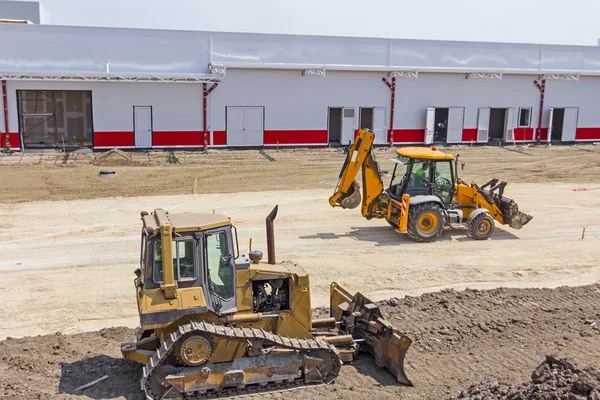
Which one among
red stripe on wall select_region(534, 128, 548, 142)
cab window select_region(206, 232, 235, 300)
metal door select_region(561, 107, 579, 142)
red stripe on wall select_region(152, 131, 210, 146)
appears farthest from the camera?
metal door select_region(561, 107, 579, 142)

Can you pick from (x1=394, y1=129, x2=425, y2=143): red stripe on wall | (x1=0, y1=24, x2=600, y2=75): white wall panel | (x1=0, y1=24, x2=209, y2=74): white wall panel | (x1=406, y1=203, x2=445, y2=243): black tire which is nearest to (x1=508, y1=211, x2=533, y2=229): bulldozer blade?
(x1=406, y1=203, x2=445, y2=243): black tire

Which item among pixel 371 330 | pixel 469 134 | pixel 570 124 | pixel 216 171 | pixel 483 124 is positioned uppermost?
pixel 570 124

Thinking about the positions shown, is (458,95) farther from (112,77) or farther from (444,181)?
(444,181)

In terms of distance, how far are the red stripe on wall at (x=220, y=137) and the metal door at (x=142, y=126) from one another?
2979mm

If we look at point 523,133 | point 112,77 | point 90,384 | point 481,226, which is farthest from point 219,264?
point 523,133

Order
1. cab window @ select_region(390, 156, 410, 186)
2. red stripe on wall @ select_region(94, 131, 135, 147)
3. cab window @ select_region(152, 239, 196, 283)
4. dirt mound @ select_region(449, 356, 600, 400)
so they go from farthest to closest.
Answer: red stripe on wall @ select_region(94, 131, 135, 147), cab window @ select_region(390, 156, 410, 186), cab window @ select_region(152, 239, 196, 283), dirt mound @ select_region(449, 356, 600, 400)

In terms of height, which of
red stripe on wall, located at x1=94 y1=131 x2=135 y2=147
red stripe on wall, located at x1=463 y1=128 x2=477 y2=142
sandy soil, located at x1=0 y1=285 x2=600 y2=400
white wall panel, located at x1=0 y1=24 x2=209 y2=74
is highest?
white wall panel, located at x1=0 y1=24 x2=209 y2=74

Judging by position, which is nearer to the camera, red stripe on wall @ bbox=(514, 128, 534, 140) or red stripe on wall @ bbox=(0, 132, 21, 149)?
red stripe on wall @ bbox=(0, 132, 21, 149)

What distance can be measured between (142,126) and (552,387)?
2453cm

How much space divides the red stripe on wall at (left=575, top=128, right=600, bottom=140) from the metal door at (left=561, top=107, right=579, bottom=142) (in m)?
0.37

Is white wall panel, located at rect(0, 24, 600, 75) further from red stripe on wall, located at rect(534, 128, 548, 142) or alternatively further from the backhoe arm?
the backhoe arm

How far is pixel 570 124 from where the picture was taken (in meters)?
36.7

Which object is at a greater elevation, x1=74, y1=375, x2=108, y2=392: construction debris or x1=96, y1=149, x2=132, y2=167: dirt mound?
x1=96, y1=149, x2=132, y2=167: dirt mound

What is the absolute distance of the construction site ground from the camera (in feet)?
31.4
